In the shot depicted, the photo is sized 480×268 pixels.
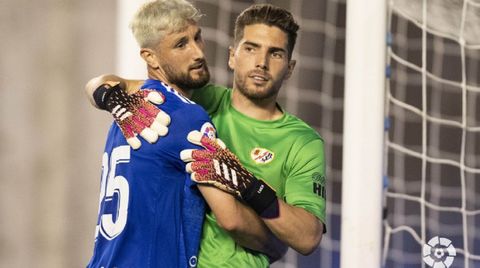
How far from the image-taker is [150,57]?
271 centimetres

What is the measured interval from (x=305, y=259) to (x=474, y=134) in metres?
1.11

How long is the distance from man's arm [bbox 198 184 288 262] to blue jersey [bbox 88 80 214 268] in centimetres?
9

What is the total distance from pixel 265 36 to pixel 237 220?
0.55 m

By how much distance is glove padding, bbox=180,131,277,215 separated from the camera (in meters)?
2.47

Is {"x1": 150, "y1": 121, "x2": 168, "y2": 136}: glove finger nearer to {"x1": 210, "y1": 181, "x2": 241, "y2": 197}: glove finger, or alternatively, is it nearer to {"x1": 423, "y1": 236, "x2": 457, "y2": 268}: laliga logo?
{"x1": 210, "y1": 181, "x2": 241, "y2": 197}: glove finger

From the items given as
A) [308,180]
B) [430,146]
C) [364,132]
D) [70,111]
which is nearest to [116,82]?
[308,180]

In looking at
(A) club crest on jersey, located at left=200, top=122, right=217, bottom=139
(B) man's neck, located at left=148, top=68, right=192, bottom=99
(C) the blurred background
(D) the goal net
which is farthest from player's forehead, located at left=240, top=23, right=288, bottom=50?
(C) the blurred background

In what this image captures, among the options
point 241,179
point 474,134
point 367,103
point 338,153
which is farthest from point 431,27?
point 474,134

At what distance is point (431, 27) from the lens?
3.53 metres

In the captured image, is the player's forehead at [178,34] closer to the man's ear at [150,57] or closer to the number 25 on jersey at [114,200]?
the man's ear at [150,57]

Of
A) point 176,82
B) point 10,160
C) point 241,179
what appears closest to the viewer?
point 241,179

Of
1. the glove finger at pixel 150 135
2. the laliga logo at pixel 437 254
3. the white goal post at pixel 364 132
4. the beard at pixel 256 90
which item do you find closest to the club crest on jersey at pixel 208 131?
the glove finger at pixel 150 135

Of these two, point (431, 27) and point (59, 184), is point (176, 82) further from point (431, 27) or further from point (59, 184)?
point (59, 184)

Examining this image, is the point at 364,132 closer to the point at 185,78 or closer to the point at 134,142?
the point at 185,78
